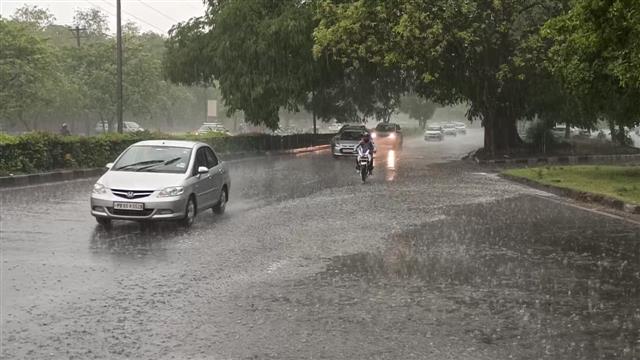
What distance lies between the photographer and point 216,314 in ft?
21.9

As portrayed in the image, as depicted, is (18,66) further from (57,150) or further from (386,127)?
(57,150)

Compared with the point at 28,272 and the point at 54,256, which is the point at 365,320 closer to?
the point at 28,272

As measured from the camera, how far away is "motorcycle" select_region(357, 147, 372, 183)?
75.3 feet

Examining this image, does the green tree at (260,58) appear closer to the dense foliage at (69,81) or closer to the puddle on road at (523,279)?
the dense foliage at (69,81)

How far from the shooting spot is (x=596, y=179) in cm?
2241

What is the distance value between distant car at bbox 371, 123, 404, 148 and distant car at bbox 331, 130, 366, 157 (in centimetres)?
1041

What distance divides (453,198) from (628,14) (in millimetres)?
5918

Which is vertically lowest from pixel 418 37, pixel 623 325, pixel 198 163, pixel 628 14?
pixel 623 325

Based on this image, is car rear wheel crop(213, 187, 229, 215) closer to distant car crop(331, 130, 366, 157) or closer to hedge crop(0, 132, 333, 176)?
hedge crop(0, 132, 333, 176)

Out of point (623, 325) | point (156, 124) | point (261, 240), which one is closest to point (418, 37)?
point (261, 240)

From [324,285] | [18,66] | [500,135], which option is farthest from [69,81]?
[324,285]

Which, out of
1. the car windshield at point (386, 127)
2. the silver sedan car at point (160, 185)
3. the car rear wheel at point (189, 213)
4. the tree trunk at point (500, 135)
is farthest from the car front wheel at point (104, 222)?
the car windshield at point (386, 127)

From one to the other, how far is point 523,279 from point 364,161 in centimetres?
1491

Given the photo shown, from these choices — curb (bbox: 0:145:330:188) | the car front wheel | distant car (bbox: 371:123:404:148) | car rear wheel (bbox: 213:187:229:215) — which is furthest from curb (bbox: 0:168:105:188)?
distant car (bbox: 371:123:404:148)
